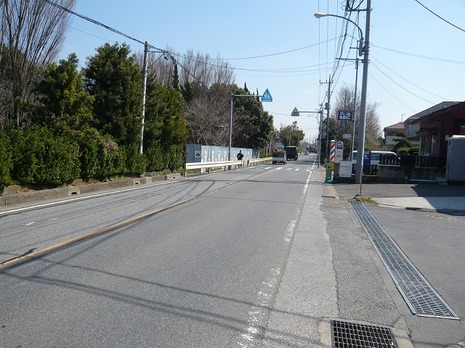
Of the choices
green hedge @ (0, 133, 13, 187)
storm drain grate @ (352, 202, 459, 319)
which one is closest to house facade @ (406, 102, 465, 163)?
storm drain grate @ (352, 202, 459, 319)

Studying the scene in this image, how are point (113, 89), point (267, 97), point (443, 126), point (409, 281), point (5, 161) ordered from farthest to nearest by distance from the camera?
1. point (267, 97)
2. point (443, 126)
3. point (113, 89)
4. point (5, 161)
5. point (409, 281)

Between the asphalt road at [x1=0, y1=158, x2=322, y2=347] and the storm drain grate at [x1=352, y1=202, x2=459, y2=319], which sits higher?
the asphalt road at [x1=0, y1=158, x2=322, y2=347]

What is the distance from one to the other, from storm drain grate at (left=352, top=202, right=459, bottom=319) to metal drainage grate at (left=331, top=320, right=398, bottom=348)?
0.90 metres

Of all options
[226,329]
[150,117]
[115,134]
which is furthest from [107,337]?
[150,117]

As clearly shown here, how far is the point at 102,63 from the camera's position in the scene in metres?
21.8

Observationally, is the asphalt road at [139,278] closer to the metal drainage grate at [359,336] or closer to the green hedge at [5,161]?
the metal drainage grate at [359,336]

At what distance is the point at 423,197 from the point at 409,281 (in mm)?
13356

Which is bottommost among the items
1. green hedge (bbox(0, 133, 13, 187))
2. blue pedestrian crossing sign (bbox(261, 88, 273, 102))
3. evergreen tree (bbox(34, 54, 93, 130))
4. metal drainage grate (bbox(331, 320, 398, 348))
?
metal drainage grate (bbox(331, 320, 398, 348))

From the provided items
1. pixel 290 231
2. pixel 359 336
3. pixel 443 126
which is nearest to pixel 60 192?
pixel 290 231

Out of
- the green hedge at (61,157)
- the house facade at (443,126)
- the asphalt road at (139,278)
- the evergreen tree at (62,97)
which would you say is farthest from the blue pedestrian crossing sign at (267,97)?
the asphalt road at (139,278)

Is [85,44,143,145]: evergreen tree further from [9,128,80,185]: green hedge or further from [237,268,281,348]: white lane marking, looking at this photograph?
[237,268,281,348]: white lane marking

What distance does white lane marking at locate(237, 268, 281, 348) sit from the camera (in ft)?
14.6

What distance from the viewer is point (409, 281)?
7.02 metres

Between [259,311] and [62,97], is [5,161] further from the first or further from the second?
[259,311]
